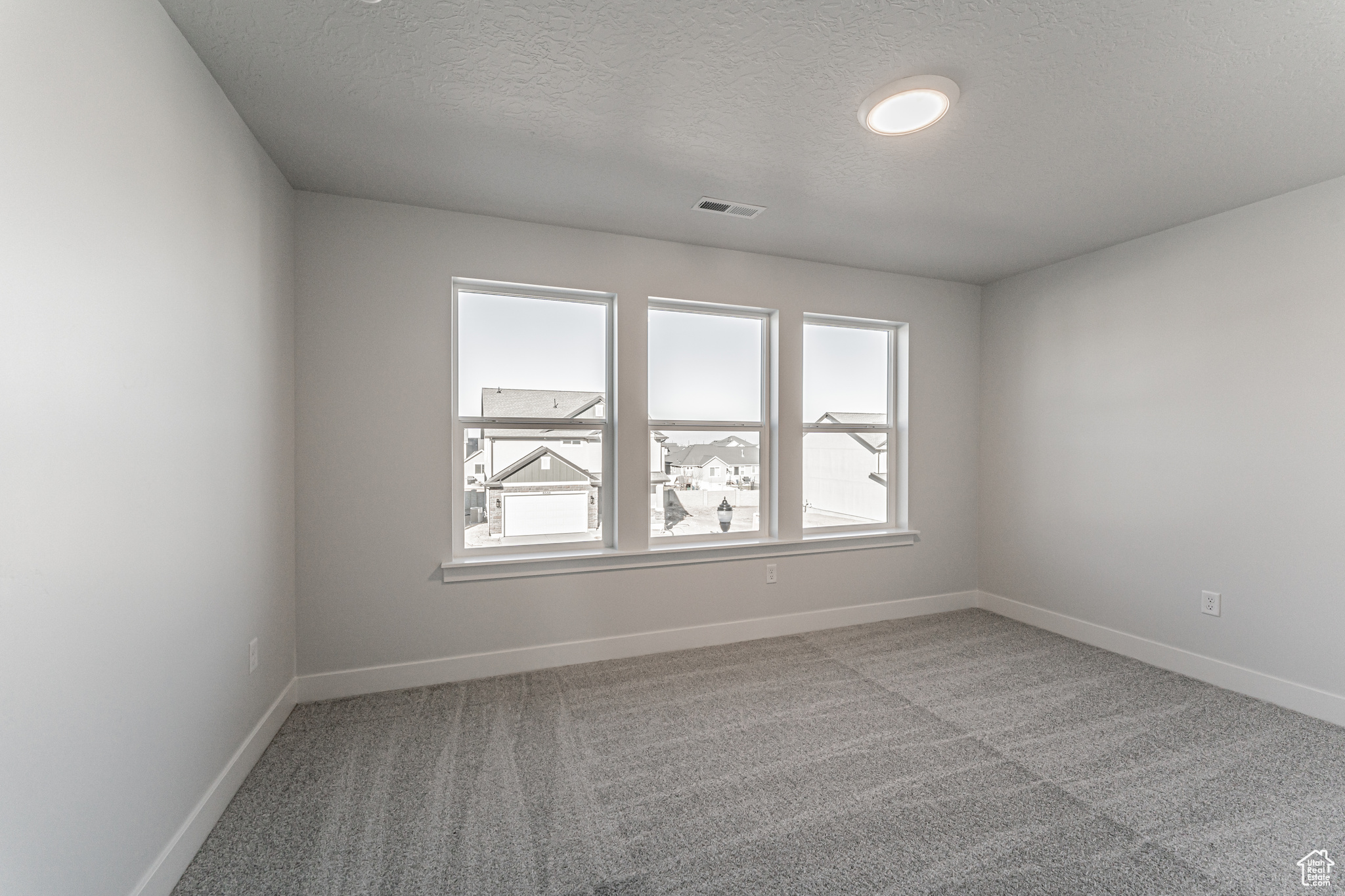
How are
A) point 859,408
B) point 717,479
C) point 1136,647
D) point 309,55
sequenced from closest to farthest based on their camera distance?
point 309,55 < point 1136,647 < point 717,479 < point 859,408

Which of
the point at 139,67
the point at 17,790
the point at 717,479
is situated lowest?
the point at 17,790

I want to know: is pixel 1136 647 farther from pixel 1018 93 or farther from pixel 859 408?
pixel 1018 93

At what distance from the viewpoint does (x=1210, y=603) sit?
3064mm

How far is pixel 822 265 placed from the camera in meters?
3.91

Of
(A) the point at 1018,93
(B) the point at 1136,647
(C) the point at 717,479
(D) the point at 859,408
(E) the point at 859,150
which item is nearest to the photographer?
(A) the point at 1018,93

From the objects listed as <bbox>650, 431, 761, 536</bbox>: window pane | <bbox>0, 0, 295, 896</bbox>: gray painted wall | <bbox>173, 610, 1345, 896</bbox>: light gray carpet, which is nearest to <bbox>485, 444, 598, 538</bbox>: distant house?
<bbox>650, 431, 761, 536</bbox>: window pane

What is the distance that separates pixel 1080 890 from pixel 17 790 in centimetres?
249

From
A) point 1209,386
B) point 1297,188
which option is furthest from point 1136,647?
point 1297,188

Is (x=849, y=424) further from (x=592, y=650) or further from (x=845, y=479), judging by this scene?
(x=592, y=650)

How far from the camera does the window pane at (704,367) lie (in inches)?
142

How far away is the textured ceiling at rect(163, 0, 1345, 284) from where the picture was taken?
1.65m

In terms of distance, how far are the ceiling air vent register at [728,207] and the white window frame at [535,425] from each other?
0.75 meters
